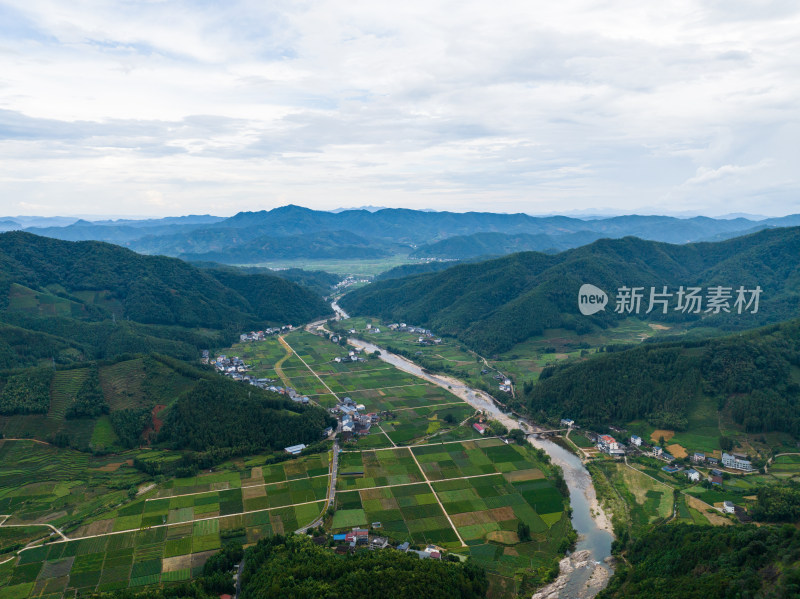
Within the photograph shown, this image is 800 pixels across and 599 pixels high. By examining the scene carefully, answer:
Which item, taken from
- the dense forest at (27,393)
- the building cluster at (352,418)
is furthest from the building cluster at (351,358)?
the dense forest at (27,393)

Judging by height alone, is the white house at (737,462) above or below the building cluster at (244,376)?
above

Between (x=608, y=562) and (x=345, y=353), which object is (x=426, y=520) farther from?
(x=345, y=353)

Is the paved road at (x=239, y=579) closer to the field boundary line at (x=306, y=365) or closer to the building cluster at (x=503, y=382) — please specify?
the field boundary line at (x=306, y=365)

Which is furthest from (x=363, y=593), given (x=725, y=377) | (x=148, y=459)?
(x=725, y=377)

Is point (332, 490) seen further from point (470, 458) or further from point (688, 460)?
point (688, 460)

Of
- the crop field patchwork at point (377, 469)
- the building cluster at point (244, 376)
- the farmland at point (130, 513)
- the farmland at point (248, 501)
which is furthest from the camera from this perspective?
the building cluster at point (244, 376)

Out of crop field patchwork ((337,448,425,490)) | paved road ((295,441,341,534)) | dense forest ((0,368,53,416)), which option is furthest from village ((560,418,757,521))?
dense forest ((0,368,53,416))

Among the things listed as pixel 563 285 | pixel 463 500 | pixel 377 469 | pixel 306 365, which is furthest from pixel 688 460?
pixel 563 285
